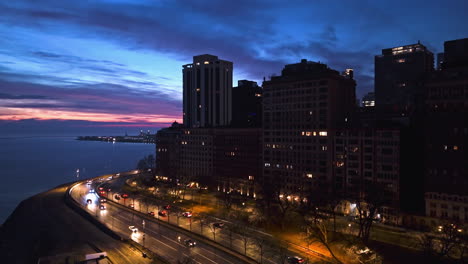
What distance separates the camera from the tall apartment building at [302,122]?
10306 centimetres

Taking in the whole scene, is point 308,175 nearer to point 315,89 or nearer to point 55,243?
point 315,89

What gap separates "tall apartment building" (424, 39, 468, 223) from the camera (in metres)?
75.9

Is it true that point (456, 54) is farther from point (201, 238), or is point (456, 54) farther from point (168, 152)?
point (168, 152)

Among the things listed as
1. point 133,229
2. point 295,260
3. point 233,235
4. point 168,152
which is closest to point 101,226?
point 133,229

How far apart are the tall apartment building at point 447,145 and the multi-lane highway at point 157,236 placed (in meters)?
54.3

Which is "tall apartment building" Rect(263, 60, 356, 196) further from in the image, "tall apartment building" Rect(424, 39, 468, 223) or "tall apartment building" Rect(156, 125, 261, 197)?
"tall apartment building" Rect(424, 39, 468, 223)

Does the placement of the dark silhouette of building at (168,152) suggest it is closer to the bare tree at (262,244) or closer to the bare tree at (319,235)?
the bare tree at (262,244)

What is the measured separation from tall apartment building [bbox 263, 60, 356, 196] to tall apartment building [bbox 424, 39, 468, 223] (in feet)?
88.4

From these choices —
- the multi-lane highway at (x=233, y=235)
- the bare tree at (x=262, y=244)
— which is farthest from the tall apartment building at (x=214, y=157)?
the bare tree at (x=262, y=244)

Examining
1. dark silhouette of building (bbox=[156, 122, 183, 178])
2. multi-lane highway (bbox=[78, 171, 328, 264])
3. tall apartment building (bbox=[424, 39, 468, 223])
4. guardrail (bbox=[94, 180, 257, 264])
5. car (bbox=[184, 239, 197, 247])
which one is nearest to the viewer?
guardrail (bbox=[94, 180, 257, 264])

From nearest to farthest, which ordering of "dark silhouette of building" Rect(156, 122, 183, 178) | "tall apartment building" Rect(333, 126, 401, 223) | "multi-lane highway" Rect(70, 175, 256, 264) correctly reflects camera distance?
"multi-lane highway" Rect(70, 175, 256, 264)
"tall apartment building" Rect(333, 126, 401, 223)
"dark silhouette of building" Rect(156, 122, 183, 178)

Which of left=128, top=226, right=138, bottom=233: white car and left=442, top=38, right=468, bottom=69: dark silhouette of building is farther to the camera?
left=442, top=38, right=468, bottom=69: dark silhouette of building

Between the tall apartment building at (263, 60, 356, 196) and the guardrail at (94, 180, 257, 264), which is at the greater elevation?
the tall apartment building at (263, 60, 356, 196)

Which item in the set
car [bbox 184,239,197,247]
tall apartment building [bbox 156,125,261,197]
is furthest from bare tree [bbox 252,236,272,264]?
tall apartment building [bbox 156,125,261,197]
